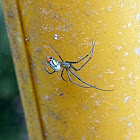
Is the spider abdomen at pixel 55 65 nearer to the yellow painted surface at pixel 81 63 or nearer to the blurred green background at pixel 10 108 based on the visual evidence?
the yellow painted surface at pixel 81 63

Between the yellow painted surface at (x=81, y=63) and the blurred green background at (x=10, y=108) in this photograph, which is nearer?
the yellow painted surface at (x=81, y=63)

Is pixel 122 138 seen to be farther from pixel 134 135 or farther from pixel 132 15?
pixel 132 15

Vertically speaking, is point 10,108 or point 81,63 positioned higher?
point 81,63

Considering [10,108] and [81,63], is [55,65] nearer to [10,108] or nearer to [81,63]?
[81,63]

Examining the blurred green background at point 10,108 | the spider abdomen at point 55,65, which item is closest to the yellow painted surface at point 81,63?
the spider abdomen at point 55,65

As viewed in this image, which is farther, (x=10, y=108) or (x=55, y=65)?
(x=10, y=108)

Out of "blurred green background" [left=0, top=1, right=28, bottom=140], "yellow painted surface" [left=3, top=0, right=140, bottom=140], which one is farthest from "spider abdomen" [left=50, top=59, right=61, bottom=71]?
"blurred green background" [left=0, top=1, right=28, bottom=140]

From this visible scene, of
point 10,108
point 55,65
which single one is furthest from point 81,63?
point 10,108

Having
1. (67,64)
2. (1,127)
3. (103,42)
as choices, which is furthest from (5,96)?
(103,42)

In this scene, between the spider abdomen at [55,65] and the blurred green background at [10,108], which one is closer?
the spider abdomen at [55,65]
